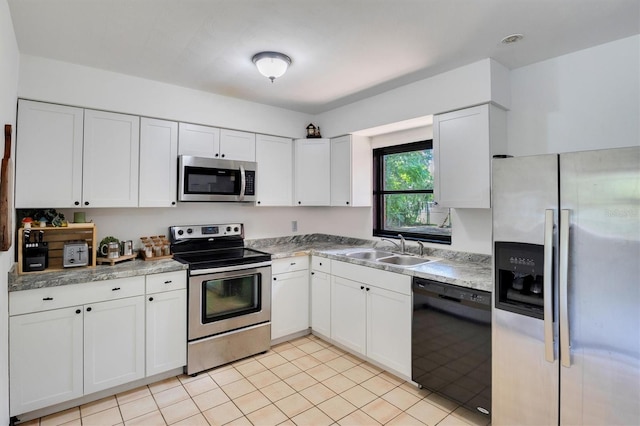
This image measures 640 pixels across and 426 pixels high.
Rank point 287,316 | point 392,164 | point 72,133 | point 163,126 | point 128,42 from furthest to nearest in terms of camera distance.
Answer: point 392,164 → point 287,316 → point 163,126 → point 72,133 → point 128,42

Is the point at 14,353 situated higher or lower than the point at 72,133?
lower

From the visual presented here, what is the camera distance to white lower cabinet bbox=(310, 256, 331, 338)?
331 centimetres

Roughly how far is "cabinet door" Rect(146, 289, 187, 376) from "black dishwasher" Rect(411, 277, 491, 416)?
182cm

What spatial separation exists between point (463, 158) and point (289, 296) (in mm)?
2049

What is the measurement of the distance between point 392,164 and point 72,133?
9.58 ft

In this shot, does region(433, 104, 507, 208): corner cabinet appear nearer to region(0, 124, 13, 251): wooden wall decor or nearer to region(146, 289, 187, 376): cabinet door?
region(146, 289, 187, 376): cabinet door

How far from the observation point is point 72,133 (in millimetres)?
2582

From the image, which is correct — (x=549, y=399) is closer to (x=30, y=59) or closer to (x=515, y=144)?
(x=515, y=144)

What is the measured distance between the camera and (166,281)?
264cm

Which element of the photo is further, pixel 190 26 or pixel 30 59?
pixel 30 59

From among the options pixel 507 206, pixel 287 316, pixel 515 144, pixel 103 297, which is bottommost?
pixel 287 316

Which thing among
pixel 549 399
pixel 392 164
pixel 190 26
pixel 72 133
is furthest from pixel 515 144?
pixel 72 133

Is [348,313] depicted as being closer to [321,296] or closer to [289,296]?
[321,296]

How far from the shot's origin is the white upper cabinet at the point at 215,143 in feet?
10.3
